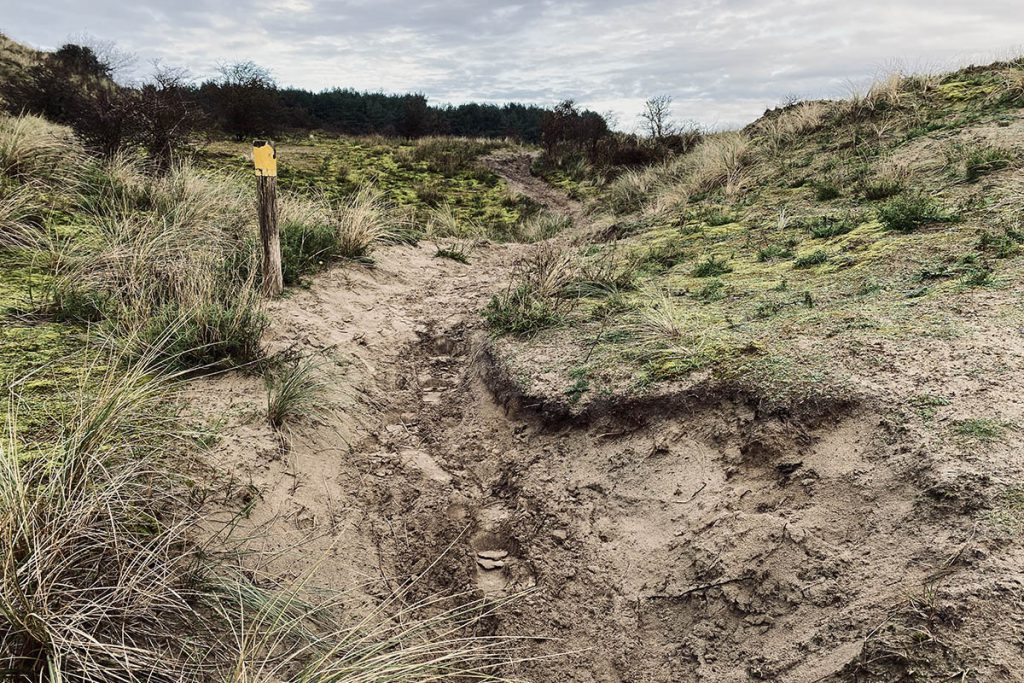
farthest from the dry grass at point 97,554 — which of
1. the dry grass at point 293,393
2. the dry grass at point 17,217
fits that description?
the dry grass at point 17,217

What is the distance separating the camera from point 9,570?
6.20ft

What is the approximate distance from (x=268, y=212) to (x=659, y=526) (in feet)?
13.1

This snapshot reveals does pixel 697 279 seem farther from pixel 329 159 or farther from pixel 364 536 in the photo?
pixel 329 159

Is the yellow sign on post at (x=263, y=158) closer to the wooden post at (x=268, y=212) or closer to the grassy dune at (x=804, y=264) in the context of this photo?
the wooden post at (x=268, y=212)

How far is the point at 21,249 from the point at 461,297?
3632 mm

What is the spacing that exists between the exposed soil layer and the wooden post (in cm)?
129

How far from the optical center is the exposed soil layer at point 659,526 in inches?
77.5

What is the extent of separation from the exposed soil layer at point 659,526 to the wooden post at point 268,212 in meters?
1.29

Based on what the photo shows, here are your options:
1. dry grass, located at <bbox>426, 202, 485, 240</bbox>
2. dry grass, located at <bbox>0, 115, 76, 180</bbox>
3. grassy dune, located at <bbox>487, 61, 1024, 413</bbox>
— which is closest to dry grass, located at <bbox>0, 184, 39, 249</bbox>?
dry grass, located at <bbox>0, 115, 76, 180</bbox>

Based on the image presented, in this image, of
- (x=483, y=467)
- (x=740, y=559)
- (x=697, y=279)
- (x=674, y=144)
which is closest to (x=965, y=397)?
(x=740, y=559)

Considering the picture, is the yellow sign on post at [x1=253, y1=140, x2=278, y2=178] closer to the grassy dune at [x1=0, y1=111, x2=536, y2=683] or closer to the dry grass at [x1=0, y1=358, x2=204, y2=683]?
the grassy dune at [x1=0, y1=111, x2=536, y2=683]

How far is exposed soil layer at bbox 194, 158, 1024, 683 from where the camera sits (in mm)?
1968

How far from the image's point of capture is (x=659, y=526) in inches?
109

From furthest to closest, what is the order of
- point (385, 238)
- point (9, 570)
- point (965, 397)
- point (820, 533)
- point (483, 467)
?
point (385, 238)
point (483, 467)
point (965, 397)
point (820, 533)
point (9, 570)
